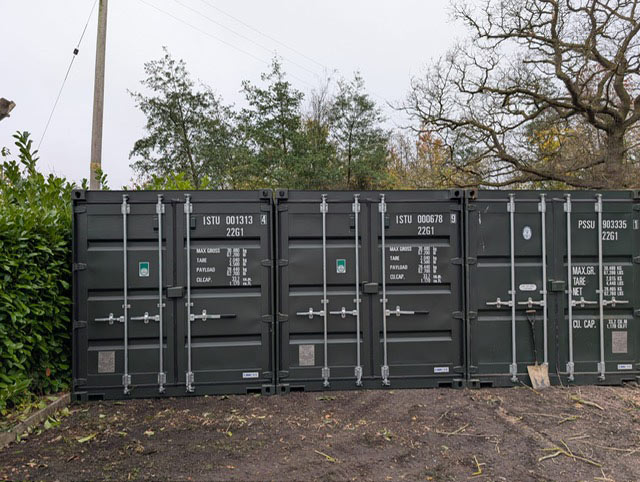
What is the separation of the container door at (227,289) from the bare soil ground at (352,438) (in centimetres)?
35

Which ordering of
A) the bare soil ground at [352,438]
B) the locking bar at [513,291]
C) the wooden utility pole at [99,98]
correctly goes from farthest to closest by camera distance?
the wooden utility pole at [99,98]
the locking bar at [513,291]
the bare soil ground at [352,438]

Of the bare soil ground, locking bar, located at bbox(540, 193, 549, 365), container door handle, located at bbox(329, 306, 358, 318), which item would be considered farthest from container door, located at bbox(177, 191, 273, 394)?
locking bar, located at bbox(540, 193, 549, 365)

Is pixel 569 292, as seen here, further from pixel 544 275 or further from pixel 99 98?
pixel 99 98

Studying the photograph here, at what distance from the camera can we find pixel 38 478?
4020 millimetres

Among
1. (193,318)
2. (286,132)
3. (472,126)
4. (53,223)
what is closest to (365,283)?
(193,318)

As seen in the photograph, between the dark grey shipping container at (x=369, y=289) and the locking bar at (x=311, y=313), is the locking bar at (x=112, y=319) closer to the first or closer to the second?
the dark grey shipping container at (x=369, y=289)

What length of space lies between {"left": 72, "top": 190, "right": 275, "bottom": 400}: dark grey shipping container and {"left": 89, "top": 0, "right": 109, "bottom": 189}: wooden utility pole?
5.45 meters

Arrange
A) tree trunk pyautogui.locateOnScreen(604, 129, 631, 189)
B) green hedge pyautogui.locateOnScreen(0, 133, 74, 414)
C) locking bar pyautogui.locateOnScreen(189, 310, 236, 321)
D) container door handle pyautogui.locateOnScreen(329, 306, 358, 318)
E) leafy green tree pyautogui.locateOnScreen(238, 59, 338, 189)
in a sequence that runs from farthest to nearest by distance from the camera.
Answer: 1. leafy green tree pyautogui.locateOnScreen(238, 59, 338, 189)
2. tree trunk pyautogui.locateOnScreen(604, 129, 631, 189)
3. container door handle pyautogui.locateOnScreen(329, 306, 358, 318)
4. locking bar pyautogui.locateOnScreen(189, 310, 236, 321)
5. green hedge pyautogui.locateOnScreen(0, 133, 74, 414)

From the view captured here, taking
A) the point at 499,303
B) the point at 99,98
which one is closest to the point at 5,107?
the point at 499,303

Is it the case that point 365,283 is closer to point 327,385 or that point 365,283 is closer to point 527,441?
point 327,385

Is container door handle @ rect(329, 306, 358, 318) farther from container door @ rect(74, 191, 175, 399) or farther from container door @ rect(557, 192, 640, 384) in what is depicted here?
container door @ rect(557, 192, 640, 384)

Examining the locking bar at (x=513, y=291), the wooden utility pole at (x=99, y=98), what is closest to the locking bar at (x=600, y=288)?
the locking bar at (x=513, y=291)

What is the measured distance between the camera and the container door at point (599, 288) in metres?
6.30

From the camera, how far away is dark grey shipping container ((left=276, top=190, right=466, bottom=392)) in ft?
20.0
